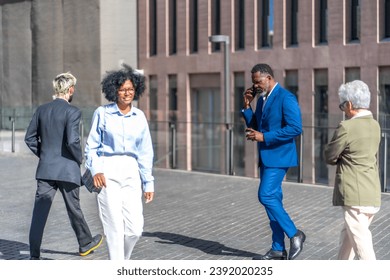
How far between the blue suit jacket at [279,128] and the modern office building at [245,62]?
11.8m

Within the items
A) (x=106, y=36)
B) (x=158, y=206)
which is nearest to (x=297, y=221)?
(x=158, y=206)

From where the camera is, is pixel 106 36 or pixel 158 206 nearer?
pixel 158 206

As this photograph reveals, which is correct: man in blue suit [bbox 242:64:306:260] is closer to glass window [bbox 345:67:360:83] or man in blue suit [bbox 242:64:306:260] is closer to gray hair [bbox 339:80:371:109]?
gray hair [bbox 339:80:371:109]

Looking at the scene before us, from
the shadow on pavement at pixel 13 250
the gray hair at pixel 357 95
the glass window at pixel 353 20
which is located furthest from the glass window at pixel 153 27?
the gray hair at pixel 357 95

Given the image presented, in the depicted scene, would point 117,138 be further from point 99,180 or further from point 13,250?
point 13,250

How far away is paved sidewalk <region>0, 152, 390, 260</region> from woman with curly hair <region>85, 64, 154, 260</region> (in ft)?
5.63

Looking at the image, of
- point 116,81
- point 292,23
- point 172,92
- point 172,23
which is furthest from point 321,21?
point 116,81

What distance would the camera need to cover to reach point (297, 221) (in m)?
10.6

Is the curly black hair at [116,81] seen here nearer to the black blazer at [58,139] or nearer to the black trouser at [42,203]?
the black blazer at [58,139]

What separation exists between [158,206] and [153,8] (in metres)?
19.9

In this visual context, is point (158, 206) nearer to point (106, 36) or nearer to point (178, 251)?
point (178, 251)

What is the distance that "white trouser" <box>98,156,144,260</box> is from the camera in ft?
20.9

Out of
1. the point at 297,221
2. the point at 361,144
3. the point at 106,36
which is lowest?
the point at 297,221
